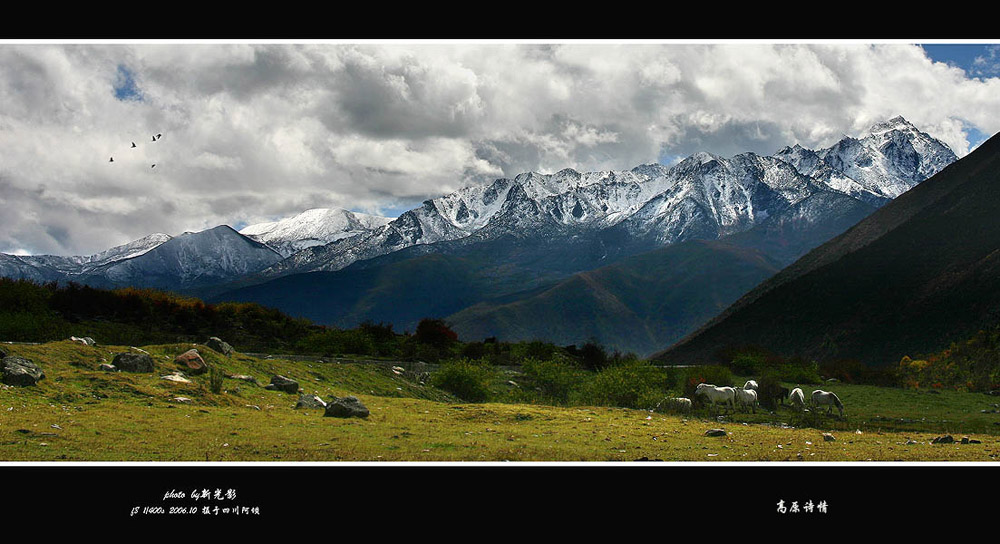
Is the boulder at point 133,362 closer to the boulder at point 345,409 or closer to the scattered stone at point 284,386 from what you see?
the scattered stone at point 284,386

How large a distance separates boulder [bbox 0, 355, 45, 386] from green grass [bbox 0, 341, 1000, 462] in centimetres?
60

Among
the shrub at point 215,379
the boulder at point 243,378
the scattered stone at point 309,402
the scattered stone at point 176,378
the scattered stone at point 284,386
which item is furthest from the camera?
the scattered stone at point 284,386

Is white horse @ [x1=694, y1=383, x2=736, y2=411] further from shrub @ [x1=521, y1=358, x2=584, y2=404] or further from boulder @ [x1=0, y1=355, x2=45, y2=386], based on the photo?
boulder @ [x1=0, y1=355, x2=45, y2=386]

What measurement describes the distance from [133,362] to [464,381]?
26.9 meters

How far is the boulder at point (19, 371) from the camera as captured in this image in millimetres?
29109

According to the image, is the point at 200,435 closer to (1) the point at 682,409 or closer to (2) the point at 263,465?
(2) the point at 263,465

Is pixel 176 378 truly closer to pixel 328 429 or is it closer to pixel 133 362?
pixel 133 362

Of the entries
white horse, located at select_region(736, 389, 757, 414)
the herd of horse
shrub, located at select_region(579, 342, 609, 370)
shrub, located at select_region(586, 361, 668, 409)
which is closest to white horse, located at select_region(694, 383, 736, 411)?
the herd of horse

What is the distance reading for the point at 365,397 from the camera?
137ft

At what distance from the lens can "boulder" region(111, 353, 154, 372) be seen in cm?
3425

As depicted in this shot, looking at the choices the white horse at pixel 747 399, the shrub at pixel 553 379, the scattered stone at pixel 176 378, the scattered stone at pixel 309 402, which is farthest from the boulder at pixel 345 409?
the white horse at pixel 747 399

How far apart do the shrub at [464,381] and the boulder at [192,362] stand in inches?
896
